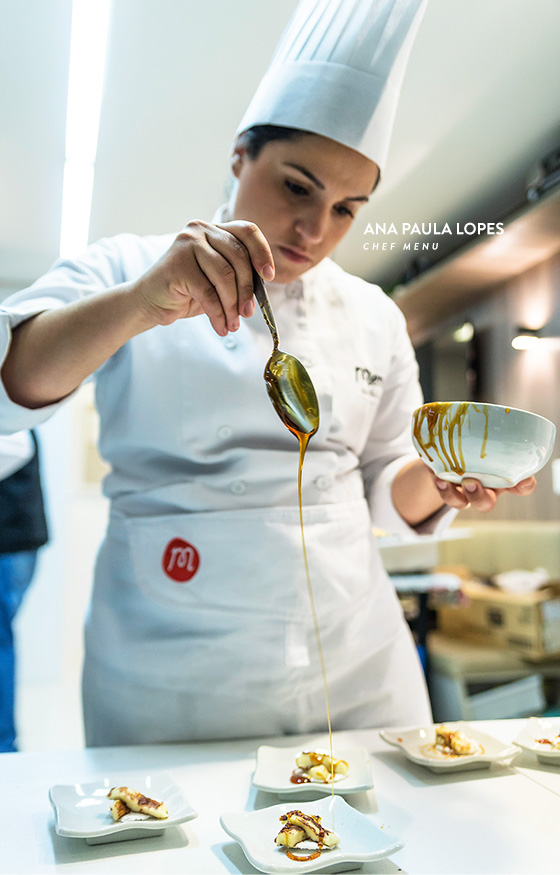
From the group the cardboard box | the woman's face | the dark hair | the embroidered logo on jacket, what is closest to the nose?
the woman's face

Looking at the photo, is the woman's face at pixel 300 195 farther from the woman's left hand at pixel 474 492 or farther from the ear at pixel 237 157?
the woman's left hand at pixel 474 492

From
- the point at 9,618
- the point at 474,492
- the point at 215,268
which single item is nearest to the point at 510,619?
the point at 9,618

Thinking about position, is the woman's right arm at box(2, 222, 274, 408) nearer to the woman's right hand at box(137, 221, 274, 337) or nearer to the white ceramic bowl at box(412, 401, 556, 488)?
the woman's right hand at box(137, 221, 274, 337)

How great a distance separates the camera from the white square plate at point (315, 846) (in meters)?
0.52

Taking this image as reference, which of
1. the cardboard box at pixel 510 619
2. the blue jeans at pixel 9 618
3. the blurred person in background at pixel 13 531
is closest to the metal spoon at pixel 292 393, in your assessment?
the blurred person in background at pixel 13 531

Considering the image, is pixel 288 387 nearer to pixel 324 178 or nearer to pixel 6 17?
pixel 324 178

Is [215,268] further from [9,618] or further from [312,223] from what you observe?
[9,618]

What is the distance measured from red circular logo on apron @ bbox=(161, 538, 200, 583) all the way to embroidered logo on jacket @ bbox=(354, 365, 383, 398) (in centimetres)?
33

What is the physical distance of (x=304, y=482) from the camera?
91 cm

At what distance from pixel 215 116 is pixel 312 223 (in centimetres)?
22

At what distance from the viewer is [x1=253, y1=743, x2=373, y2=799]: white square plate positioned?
0.66 meters

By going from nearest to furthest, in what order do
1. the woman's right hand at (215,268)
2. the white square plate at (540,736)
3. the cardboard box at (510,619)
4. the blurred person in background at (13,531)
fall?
the woman's right hand at (215,268)
the white square plate at (540,736)
the blurred person in background at (13,531)
the cardboard box at (510,619)

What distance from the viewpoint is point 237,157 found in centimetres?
91

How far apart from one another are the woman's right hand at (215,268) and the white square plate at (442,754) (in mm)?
499
